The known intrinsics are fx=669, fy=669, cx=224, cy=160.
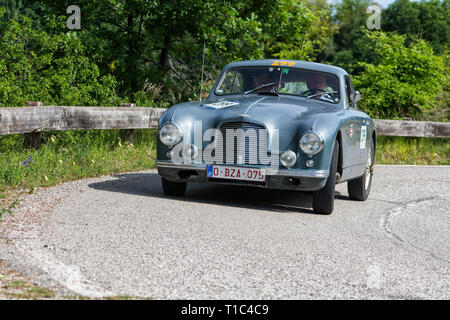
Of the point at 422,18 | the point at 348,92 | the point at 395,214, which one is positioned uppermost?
the point at 422,18

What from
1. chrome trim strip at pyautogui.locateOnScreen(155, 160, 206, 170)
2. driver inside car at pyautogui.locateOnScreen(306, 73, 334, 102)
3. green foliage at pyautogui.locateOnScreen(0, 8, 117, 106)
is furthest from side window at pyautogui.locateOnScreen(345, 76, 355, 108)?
green foliage at pyautogui.locateOnScreen(0, 8, 117, 106)

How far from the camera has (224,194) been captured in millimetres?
8414

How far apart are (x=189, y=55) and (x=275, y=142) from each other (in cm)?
1140

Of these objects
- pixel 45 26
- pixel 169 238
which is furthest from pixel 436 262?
pixel 45 26

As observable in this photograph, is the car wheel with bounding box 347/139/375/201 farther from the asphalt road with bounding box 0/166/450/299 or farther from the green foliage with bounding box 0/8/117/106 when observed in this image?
the green foliage with bounding box 0/8/117/106

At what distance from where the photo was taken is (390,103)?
2081 cm

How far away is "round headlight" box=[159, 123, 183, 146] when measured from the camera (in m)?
7.32

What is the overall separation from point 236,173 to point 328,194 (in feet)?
3.35

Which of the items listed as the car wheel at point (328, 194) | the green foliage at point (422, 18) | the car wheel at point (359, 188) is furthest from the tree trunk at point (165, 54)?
the green foliage at point (422, 18)

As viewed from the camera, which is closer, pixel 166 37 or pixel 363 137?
pixel 363 137

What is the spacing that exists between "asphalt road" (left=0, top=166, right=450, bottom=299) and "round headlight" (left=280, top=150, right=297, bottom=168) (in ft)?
1.80

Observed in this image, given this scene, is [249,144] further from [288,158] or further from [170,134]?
[170,134]

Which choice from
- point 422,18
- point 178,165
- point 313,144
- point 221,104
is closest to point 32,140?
point 178,165
